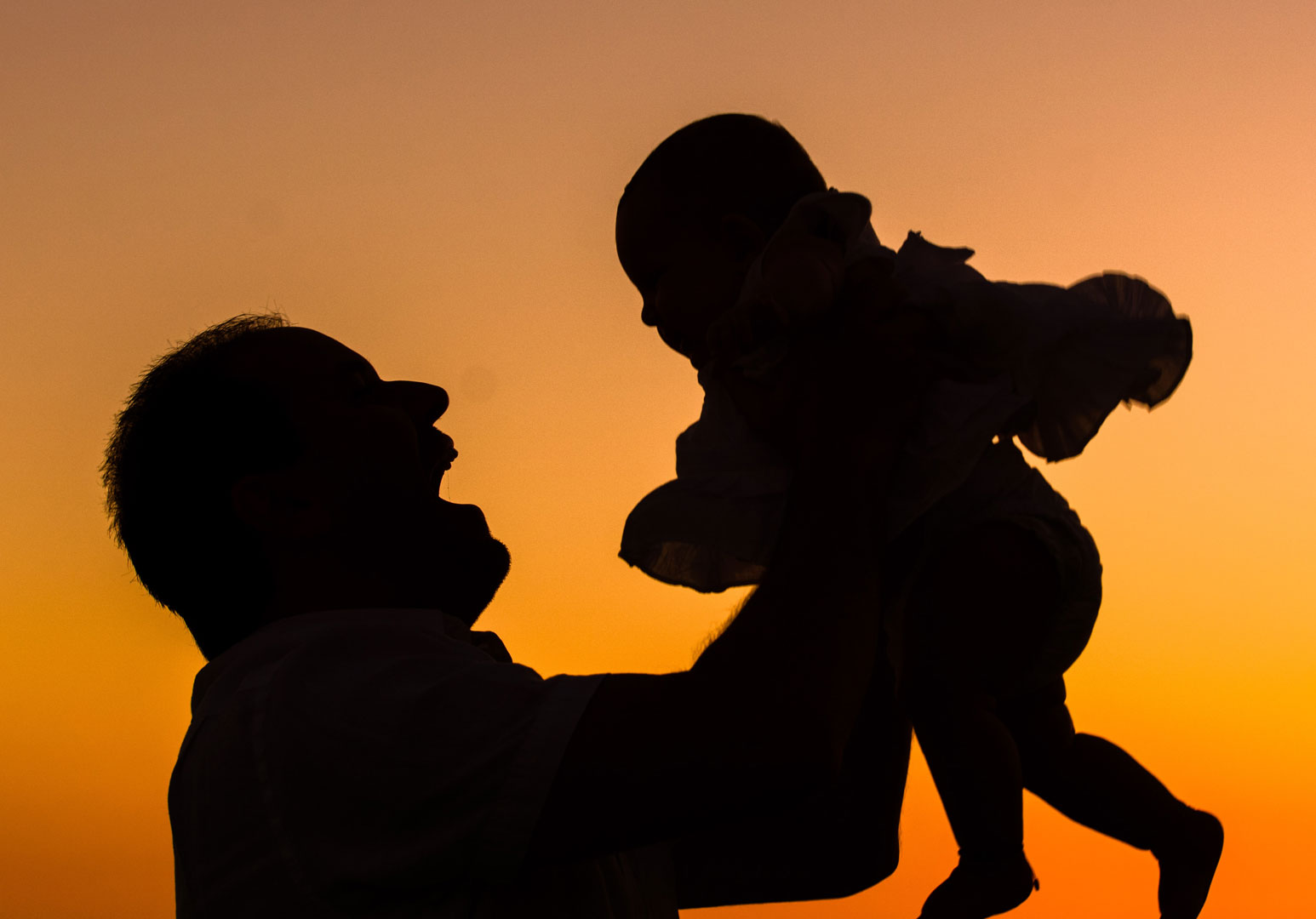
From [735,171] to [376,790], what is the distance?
5.46 feet

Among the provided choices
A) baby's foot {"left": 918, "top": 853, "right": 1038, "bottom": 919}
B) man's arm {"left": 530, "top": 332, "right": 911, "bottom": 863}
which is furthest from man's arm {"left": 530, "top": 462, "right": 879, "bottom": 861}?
baby's foot {"left": 918, "top": 853, "right": 1038, "bottom": 919}

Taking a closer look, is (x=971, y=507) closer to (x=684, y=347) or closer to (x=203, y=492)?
(x=684, y=347)

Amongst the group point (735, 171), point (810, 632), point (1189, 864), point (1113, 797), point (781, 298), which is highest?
point (735, 171)

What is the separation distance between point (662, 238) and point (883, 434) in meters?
0.89

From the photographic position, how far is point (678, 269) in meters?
2.62

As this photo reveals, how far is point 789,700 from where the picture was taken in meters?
1.80

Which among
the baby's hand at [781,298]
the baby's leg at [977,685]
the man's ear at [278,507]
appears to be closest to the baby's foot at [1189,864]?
the baby's leg at [977,685]

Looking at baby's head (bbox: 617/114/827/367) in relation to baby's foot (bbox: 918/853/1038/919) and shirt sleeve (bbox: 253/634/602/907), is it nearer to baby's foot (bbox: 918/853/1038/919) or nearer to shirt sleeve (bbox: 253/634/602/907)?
shirt sleeve (bbox: 253/634/602/907)

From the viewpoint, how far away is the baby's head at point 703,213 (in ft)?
8.43

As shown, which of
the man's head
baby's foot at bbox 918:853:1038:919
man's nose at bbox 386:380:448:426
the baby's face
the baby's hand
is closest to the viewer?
the baby's hand

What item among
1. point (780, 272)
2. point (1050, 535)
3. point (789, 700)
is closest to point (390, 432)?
point (780, 272)

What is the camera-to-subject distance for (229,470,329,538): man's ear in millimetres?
2682

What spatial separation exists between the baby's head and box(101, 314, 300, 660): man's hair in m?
0.99

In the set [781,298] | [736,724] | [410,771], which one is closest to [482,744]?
[410,771]
